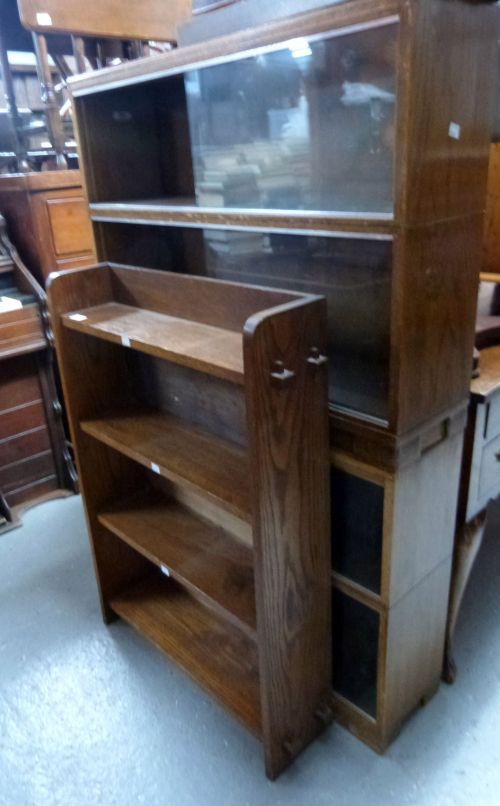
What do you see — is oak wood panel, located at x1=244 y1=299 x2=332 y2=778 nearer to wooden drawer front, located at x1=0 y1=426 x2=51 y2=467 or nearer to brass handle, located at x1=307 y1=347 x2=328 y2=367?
brass handle, located at x1=307 y1=347 x2=328 y2=367

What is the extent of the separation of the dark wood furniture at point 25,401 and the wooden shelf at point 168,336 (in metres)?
0.81

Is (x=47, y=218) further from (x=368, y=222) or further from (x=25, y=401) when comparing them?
(x=368, y=222)

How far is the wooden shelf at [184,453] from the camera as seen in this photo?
131 centimetres

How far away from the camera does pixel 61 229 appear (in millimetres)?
2383

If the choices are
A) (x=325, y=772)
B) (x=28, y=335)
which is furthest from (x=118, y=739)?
(x=28, y=335)

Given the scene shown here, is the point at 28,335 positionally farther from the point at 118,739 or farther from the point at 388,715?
the point at 388,715

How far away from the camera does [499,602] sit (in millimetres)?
1956

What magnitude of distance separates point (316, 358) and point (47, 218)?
1.61 meters

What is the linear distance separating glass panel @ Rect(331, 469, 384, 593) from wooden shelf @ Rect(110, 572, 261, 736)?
16.8 inches

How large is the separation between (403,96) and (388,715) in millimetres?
1334

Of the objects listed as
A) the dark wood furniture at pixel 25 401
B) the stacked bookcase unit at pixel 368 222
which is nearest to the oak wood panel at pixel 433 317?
the stacked bookcase unit at pixel 368 222

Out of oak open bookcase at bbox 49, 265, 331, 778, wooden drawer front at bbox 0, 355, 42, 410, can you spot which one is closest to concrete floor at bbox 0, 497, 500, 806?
oak open bookcase at bbox 49, 265, 331, 778

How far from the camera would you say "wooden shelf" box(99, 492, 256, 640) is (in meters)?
1.45

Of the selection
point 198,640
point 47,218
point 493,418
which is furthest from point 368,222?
point 47,218
